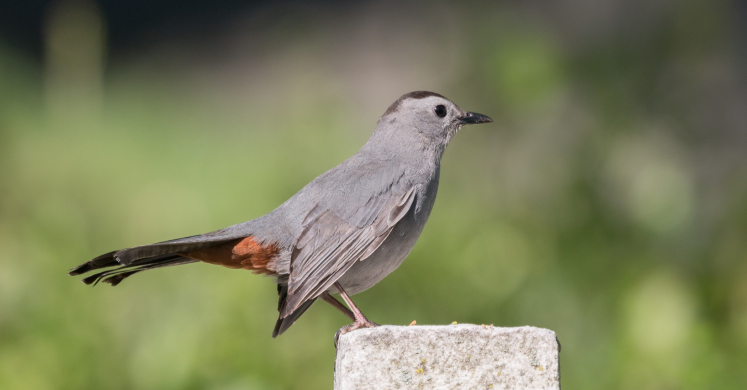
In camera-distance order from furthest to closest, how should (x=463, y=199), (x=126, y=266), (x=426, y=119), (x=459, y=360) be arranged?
(x=463, y=199)
(x=426, y=119)
(x=126, y=266)
(x=459, y=360)

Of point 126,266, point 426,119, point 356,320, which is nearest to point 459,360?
point 356,320

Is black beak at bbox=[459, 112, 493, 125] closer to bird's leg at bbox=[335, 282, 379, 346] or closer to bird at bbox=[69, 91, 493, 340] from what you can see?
bird at bbox=[69, 91, 493, 340]

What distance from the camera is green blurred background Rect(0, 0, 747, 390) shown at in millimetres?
2678

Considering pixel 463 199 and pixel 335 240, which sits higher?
pixel 335 240

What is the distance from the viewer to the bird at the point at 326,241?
5.48ft

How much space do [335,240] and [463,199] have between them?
1686mm

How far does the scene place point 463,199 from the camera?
334 centimetres

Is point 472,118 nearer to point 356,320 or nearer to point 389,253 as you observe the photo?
point 389,253

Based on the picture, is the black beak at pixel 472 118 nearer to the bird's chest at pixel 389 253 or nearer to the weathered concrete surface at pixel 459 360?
the bird's chest at pixel 389 253

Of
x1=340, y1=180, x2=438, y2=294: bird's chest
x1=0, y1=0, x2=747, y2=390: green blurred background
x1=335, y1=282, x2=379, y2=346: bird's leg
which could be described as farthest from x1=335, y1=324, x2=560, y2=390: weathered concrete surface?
x1=0, y1=0, x2=747, y2=390: green blurred background

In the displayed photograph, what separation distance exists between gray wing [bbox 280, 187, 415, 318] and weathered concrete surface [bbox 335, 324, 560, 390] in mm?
384

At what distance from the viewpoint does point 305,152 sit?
3279 mm

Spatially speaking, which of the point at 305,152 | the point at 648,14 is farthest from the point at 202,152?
the point at 648,14

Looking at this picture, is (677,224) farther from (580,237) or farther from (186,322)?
(186,322)
